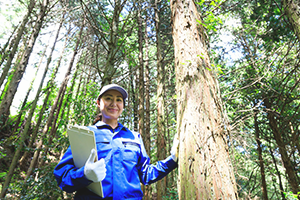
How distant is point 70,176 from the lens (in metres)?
1.44

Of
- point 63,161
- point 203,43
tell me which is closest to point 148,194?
point 63,161

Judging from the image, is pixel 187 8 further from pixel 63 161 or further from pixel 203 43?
pixel 63 161

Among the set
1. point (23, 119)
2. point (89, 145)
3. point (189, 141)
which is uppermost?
point (23, 119)

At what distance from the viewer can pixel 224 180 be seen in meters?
1.36

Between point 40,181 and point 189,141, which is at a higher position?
point 189,141

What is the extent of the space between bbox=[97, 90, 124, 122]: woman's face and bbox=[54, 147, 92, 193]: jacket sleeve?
604mm

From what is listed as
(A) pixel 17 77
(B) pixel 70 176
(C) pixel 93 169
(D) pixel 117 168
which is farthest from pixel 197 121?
(A) pixel 17 77

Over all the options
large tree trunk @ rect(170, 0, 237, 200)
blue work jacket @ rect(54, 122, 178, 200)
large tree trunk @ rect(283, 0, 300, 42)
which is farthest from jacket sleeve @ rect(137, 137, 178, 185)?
large tree trunk @ rect(283, 0, 300, 42)

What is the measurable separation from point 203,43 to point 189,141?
120 cm

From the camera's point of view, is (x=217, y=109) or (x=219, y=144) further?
(x=217, y=109)

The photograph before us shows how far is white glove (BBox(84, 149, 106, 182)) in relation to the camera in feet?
4.40

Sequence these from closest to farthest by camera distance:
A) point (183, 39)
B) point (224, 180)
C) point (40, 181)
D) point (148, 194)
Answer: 1. point (224, 180)
2. point (183, 39)
3. point (40, 181)
4. point (148, 194)

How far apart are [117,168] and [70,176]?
408mm

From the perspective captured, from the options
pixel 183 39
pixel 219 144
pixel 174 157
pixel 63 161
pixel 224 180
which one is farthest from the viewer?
pixel 183 39
